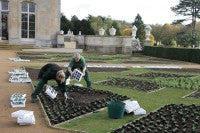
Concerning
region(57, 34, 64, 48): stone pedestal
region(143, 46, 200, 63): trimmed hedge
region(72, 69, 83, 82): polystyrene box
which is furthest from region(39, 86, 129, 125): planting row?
region(57, 34, 64, 48): stone pedestal

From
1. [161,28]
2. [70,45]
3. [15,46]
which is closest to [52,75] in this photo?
[15,46]

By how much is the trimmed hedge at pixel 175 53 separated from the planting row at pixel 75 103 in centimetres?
2008

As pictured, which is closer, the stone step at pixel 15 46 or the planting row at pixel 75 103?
the planting row at pixel 75 103

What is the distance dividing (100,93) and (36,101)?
2.27m

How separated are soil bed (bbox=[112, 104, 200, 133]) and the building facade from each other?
30768 mm

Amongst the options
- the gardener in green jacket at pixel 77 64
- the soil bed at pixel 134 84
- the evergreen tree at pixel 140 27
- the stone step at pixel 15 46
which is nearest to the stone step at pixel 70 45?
the stone step at pixel 15 46

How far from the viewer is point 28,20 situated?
39281 millimetres

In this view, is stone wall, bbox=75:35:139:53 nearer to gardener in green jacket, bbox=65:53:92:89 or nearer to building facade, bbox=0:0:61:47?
building facade, bbox=0:0:61:47

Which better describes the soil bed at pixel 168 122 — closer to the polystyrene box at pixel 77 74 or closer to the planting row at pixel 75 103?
the planting row at pixel 75 103

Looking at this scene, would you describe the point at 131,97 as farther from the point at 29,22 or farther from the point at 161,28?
the point at 161,28

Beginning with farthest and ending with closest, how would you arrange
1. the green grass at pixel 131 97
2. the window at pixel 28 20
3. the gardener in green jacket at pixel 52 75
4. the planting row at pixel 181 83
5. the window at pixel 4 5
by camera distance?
the window at pixel 28 20 → the window at pixel 4 5 → the planting row at pixel 181 83 → the gardener in green jacket at pixel 52 75 → the green grass at pixel 131 97

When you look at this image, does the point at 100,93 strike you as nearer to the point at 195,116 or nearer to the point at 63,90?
the point at 63,90

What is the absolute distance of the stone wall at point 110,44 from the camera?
39.5 metres

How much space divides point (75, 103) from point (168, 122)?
9.34 feet
